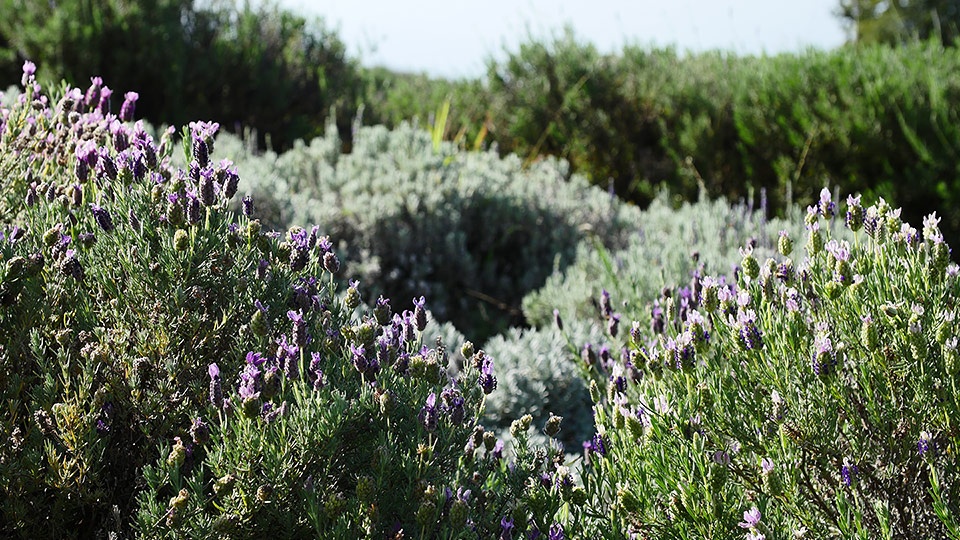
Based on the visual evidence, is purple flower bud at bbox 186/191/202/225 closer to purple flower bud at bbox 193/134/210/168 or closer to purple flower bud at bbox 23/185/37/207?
purple flower bud at bbox 193/134/210/168

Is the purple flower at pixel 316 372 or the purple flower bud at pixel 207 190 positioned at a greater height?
the purple flower bud at pixel 207 190

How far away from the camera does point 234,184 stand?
87.4 inches

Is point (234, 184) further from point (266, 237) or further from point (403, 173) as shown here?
point (403, 173)

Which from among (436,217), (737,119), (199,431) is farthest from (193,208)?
(737,119)

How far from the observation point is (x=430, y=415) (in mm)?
1864

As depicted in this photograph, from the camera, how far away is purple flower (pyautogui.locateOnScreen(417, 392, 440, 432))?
73.2 inches

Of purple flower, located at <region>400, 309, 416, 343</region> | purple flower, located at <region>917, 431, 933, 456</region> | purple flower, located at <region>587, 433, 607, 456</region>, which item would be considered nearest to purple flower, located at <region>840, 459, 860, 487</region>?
purple flower, located at <region>917, 431, 933, 456</region>

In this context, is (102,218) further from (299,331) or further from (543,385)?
(543,385)

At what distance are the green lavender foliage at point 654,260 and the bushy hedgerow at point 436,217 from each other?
0.27 m

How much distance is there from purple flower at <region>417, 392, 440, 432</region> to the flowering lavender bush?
0.43 meters

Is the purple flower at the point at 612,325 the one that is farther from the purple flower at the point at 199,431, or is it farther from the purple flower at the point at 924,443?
the purple flower at the point at 199,431

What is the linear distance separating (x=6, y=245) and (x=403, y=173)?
3626mm

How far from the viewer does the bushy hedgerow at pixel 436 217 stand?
5176mm

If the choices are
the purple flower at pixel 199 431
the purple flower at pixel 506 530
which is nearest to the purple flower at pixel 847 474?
the purple flower at pixel 506 530
